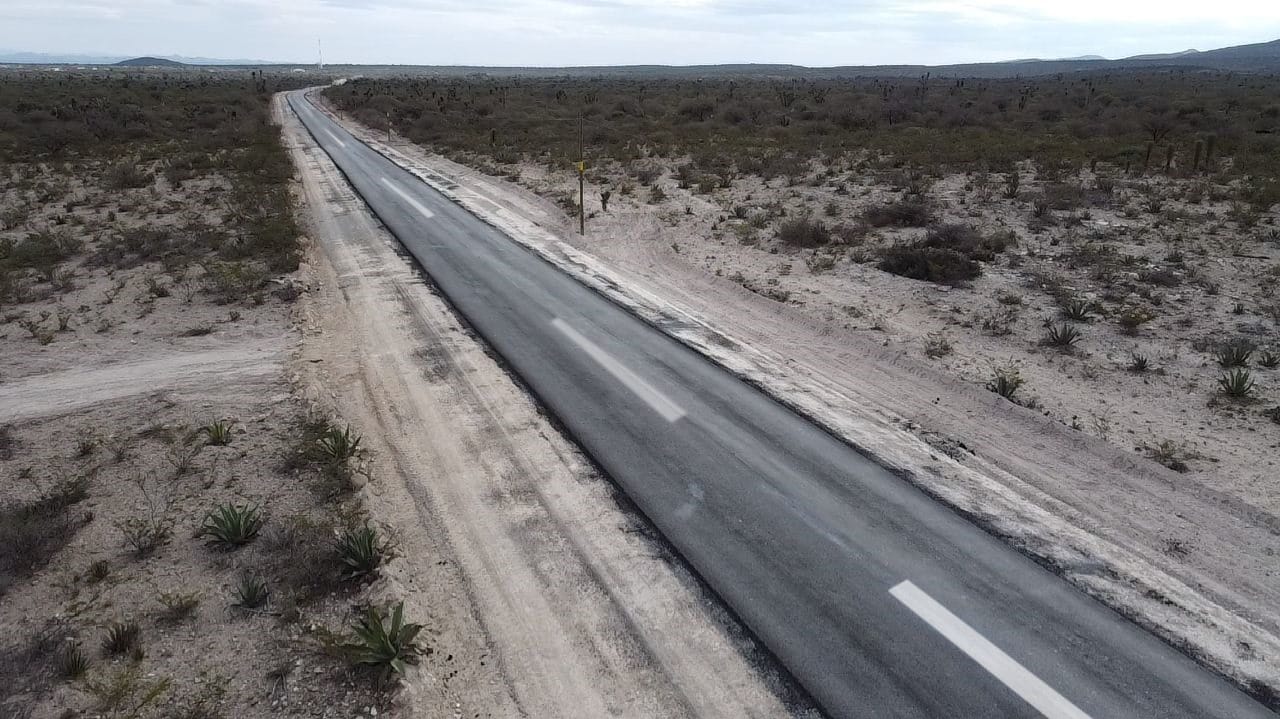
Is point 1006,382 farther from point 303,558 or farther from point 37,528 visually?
point 37,528

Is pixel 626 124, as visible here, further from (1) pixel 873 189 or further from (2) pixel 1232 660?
(2) pixel 1232 660

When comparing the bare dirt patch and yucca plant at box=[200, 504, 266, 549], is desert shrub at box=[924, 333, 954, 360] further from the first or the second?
yucca plant at box=[200, 504, 266, 549]

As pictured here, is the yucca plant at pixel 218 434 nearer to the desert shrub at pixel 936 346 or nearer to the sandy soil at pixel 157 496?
the sandy soil at pixel 157 496

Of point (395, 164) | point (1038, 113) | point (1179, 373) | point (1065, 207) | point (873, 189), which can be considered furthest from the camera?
point (1038, 113)

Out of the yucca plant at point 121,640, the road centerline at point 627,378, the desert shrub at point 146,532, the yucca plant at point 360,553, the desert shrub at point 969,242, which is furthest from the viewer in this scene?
the desert shrub at point 969,242

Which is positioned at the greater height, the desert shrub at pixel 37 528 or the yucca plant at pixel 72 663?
the desert shrub at pixel 37 528

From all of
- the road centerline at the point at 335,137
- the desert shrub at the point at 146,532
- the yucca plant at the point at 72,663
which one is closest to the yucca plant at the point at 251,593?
the yucca plant at the point at 72,663

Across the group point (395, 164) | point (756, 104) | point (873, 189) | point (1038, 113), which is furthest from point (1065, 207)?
point (756, 104)
